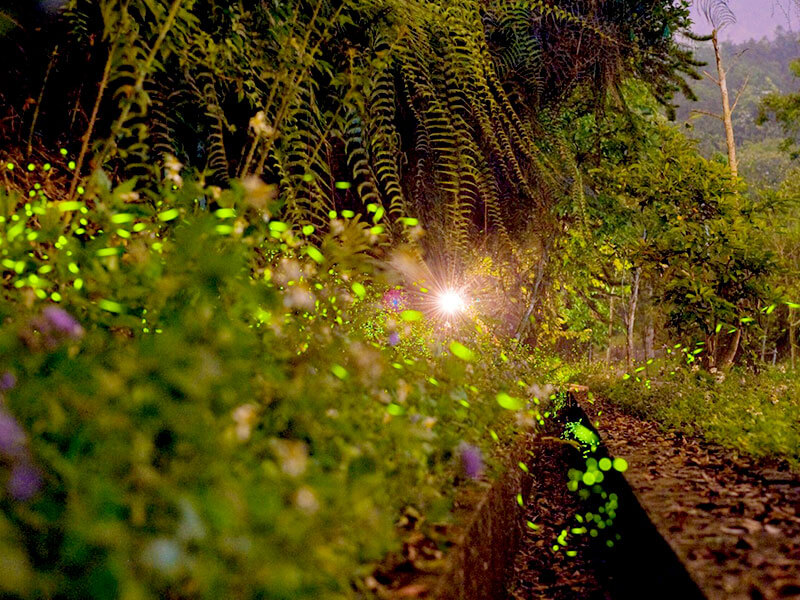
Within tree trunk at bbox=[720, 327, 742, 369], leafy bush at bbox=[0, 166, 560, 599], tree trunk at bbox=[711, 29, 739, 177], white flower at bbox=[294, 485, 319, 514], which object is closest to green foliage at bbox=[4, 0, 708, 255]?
leafy bush at bbox=[0, 166, 560, 599]

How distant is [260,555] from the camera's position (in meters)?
0.89

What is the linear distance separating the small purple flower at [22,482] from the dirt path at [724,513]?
1931 millimetres

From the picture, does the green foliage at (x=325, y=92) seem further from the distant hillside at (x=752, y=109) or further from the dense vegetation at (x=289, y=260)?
the distant hillside at (x=752, y=109)

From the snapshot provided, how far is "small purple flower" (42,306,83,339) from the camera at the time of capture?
123 cm

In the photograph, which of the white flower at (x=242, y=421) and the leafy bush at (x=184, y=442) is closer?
the leafy bush at (x=184, y=442)

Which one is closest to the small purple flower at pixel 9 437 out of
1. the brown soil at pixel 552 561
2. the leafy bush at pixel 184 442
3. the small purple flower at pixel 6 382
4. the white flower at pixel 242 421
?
the leafy bush at pixel 184 442

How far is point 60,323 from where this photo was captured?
124 cm

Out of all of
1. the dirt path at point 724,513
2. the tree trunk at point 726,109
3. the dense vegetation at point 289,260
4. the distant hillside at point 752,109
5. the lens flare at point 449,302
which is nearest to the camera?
the dense vegetation at point 289,260

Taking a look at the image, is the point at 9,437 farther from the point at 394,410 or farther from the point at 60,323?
the point at 394,410

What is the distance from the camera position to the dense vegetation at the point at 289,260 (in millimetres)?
947

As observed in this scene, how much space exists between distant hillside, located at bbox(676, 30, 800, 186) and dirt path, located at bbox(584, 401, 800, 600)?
38.0ft

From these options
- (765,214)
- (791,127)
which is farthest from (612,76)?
(791,127)

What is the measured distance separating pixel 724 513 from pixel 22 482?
9.50 ft

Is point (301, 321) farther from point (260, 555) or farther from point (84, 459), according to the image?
point (260, 555)
